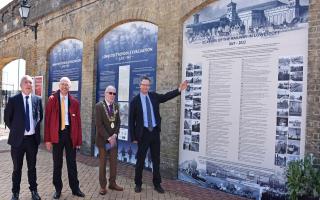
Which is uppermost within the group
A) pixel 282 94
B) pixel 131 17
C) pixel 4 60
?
pixel 131 17

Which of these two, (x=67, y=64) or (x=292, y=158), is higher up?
(x=67, y=64)

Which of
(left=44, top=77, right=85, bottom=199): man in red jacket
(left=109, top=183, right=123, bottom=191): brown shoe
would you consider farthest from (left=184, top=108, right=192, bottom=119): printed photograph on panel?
(left=44, top=77, right=85, bottom=199): man in red jacket

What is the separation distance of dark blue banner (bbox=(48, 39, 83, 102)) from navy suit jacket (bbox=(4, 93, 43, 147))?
5.81m

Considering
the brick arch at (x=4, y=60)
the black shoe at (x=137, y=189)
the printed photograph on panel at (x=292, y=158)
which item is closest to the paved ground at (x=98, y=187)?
the black shoe at (x=137, y=189)

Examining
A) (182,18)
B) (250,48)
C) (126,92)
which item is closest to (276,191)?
(250,48)

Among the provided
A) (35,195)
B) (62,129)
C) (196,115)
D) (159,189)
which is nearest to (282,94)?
(196,115)

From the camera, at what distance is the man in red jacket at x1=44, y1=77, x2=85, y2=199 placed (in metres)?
6.46

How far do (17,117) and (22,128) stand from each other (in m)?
0.19

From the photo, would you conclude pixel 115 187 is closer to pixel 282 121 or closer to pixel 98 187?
pixel 98 187

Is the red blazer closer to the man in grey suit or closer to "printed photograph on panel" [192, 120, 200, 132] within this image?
the man in grey suit

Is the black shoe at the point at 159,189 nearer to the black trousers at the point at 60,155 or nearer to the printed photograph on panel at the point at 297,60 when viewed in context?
the black trousers at the point at 60,155

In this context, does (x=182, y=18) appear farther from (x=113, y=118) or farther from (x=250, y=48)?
(x=113, y=118)

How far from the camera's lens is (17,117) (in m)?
6.11

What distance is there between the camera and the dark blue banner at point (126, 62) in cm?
918
